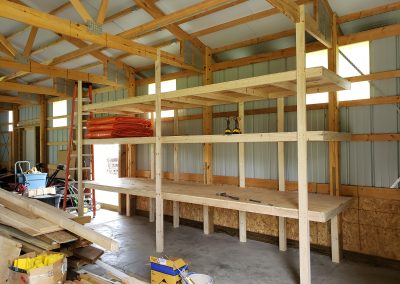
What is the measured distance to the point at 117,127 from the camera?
546 cm

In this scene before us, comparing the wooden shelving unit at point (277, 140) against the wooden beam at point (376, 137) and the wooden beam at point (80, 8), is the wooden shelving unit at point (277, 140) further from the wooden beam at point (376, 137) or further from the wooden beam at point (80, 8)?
the wooden beam at point (80, 8)

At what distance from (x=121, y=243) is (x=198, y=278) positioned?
90.4 inches

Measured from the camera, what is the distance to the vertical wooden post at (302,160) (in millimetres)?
3176

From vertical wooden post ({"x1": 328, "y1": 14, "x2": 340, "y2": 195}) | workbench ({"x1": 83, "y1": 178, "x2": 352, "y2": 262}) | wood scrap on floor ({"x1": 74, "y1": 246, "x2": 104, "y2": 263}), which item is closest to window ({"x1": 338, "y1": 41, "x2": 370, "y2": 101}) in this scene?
vertical wooden post ({"x1": 328, "y1": 14, "x2": 340, "y2": 195})

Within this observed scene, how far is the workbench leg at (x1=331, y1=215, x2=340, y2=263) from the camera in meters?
4.22

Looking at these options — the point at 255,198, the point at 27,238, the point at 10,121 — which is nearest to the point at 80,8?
the point at 27,238

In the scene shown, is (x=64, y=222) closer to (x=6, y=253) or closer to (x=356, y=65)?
(x=6, y=253)

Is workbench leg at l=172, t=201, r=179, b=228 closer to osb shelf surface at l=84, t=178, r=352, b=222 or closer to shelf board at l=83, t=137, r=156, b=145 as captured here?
osb shelf surface at l=84, t=178, r=352, b=222

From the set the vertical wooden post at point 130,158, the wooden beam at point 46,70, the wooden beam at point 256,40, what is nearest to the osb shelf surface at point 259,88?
the wooden beam at point 46,70

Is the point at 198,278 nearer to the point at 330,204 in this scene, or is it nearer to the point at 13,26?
the point at 330,204

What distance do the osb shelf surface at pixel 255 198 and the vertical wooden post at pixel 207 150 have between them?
0.66 metres

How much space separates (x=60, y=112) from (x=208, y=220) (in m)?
6.56

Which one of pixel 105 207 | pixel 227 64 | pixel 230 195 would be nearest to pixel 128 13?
pixel 227 64

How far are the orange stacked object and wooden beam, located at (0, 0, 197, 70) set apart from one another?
4.54ft
